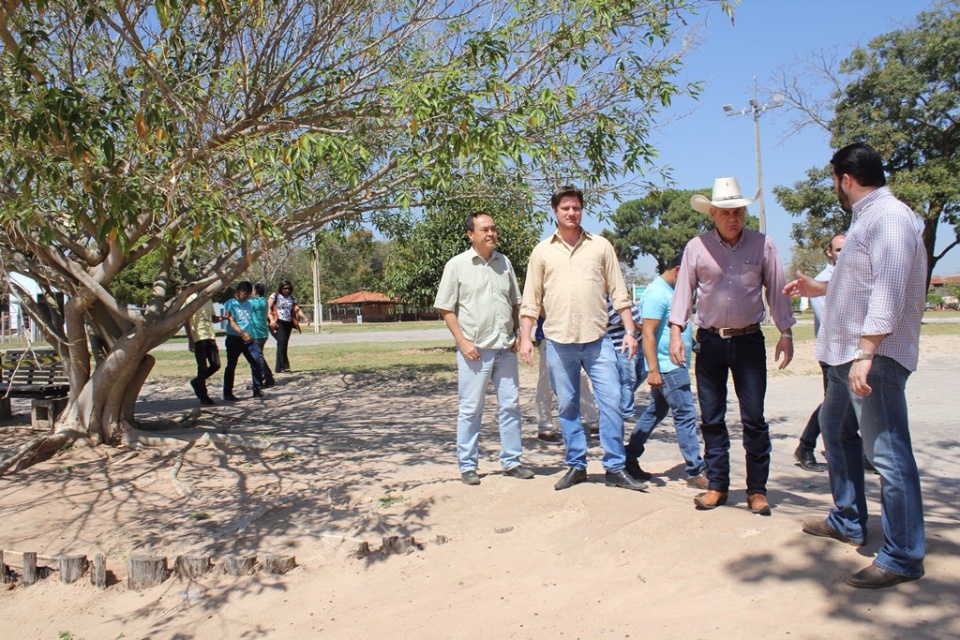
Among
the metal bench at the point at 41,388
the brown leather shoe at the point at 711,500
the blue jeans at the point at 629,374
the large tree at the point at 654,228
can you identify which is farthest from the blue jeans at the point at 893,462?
the large tree at the point at 654,228

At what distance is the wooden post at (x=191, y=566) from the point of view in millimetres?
→ 4496

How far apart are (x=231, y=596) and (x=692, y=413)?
10.1 feet

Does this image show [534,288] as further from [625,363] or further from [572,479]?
[625,363]

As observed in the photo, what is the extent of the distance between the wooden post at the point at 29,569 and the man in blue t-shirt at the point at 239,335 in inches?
252

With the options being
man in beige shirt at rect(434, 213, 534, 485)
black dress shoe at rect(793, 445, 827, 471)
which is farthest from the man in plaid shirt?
black dress shoe at rect(793, 445, 827, 471)

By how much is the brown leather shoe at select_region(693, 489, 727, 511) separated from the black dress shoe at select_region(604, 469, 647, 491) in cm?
52

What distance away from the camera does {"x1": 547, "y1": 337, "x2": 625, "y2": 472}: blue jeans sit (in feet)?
16.5

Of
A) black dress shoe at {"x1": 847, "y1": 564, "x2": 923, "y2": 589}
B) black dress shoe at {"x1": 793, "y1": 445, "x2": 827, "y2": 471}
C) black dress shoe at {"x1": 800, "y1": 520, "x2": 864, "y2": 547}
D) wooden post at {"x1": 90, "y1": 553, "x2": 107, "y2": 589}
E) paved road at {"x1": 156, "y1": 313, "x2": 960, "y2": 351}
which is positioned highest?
paved road at {"x1": 156, "y1": 313, "x2": 960, "y2": 351}

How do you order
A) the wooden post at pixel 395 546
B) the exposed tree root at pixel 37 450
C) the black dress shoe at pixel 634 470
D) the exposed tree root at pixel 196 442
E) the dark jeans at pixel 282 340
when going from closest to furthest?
1. the wooden post at pixel 395 546
2. the black dress shoe at pixel 634 470
3. the exposed tree root at pixel 37 450
4. the exposed tree root at pixel 196 442
5. the dark jeans at pixel 282 340

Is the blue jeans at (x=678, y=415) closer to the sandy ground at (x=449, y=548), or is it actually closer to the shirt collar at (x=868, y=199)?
the sandy ground at (x=449, y=548)

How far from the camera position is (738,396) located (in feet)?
14.5

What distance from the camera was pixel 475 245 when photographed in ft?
18.2

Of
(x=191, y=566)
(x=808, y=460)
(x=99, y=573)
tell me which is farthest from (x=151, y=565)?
(x=808, y=460)

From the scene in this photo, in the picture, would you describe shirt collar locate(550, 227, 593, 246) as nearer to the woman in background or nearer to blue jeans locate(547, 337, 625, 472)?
blue jeans locate(547, 337, 625, 472)
